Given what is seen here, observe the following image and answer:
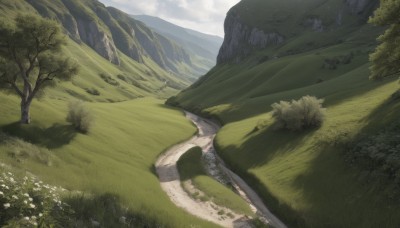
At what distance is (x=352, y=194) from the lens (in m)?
32.8

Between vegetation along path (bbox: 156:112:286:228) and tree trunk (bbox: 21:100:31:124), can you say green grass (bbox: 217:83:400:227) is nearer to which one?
vegetation along path (bbox: 156:112:286:228)

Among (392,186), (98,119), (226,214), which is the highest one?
(392,186)

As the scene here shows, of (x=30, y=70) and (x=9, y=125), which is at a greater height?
(x=30, y=70)

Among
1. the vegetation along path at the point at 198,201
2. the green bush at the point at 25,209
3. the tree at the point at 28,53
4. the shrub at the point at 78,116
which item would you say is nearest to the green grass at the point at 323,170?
the vegetation along path at the point at 198,201

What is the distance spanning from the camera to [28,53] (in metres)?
42.9

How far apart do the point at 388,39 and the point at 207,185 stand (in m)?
26.6

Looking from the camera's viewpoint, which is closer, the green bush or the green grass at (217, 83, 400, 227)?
the green bush

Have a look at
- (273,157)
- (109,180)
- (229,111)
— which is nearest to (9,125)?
(109,180)

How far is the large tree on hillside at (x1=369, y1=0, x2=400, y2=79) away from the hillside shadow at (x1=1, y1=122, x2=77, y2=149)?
1509 inches

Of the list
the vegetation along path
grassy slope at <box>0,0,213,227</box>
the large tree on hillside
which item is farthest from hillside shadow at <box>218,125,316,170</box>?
the large tree on hillside

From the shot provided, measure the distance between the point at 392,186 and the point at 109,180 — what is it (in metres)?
27.4

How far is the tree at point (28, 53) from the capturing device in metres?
41.5

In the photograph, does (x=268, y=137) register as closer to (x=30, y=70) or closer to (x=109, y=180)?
(x=109, y=180)

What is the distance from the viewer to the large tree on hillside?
34.1 m
